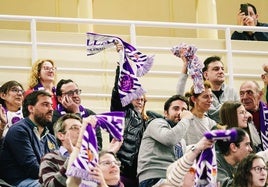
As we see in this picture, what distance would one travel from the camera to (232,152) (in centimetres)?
1010

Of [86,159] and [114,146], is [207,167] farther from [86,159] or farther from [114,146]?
[86,159]

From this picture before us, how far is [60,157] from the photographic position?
9.38m

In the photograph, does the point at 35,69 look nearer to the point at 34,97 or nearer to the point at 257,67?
the point at 34,97

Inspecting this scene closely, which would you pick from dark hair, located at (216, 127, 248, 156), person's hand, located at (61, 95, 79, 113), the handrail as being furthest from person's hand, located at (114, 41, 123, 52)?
dark hair, located at (216, 127, 248, 156)

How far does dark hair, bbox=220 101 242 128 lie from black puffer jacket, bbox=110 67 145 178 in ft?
2.32

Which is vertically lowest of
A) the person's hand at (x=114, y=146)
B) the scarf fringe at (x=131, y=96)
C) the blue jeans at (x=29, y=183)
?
the blue jeans at (x=29, y=183)

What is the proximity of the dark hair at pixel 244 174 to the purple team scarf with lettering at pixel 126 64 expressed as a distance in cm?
145

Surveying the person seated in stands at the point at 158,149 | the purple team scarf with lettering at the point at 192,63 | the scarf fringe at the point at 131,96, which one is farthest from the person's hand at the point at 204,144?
the purple team scarf with lettering at the point at 192,63

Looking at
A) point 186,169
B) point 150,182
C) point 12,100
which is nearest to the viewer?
point 186,169

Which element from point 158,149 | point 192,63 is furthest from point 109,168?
point 192,63

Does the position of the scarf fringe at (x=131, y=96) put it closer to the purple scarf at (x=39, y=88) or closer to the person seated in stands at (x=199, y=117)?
the person seated in stands at (x=199, y=117)

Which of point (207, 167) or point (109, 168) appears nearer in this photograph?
point (109, 168)

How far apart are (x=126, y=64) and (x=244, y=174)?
1.88m

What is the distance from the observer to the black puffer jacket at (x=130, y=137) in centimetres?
1048
